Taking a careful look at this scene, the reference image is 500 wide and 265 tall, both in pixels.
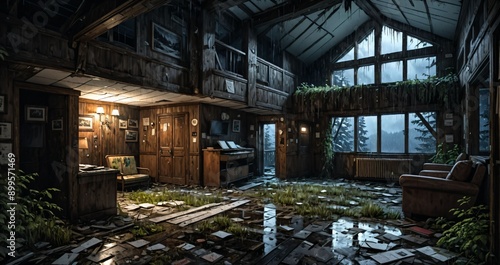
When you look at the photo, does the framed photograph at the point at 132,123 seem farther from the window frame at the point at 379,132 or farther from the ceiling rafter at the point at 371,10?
the ceiling rafter at the point at 371,10

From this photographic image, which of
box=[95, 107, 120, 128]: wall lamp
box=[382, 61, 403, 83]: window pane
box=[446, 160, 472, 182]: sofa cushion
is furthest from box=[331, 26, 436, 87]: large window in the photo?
box=[95, 107, 120, 128]: wall lamp

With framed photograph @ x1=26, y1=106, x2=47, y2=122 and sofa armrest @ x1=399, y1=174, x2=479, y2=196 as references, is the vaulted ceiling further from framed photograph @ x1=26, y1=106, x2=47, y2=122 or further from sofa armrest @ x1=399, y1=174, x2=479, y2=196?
framed photograph @ x1=26, y1=106, x2=47, y2=122

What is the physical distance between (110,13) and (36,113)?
3.16 metres

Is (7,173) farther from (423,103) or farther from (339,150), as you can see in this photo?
(423,103)

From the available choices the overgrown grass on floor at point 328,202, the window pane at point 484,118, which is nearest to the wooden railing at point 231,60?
the overgrown grass on floor at point 328,202

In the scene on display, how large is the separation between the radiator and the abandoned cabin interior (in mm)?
45

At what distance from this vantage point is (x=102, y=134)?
7898mm

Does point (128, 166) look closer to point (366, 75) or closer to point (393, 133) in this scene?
point (393, 133)

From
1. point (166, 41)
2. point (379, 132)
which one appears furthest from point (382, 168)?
point (166, 41)

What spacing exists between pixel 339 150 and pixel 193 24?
744 cm

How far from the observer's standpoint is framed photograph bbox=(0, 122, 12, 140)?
383cm

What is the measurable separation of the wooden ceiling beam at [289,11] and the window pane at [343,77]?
429cm

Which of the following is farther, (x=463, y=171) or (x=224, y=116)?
(x=224, y=116)

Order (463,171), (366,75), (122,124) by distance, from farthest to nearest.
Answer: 1. (366,75)
2. (122,124)
3. (463,171)
